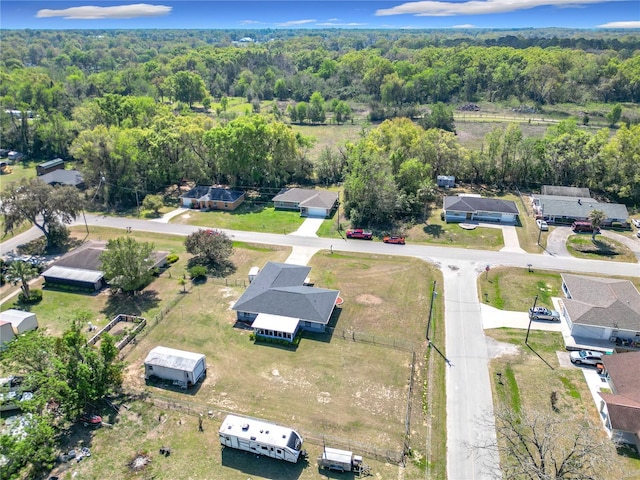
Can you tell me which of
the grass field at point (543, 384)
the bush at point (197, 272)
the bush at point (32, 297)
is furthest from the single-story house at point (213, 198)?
the grass field at point (543, 384)

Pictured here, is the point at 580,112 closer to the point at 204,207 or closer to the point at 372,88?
the point at 372,88

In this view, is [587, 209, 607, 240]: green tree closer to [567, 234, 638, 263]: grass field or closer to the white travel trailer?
[567, 234, 638, 263]: grass field

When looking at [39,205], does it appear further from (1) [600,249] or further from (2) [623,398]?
(1) [600,249]

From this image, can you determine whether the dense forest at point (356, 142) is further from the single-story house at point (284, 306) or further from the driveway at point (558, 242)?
the single-story house at point (284, 306)

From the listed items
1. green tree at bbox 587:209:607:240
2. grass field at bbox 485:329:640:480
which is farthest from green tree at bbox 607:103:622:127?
grass field at bbox 485:329:640:480

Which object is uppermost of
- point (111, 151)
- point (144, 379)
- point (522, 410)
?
point (111, 151)

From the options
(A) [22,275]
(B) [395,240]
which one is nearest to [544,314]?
(B) [395,240]

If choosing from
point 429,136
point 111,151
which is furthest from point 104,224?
point 429,136
